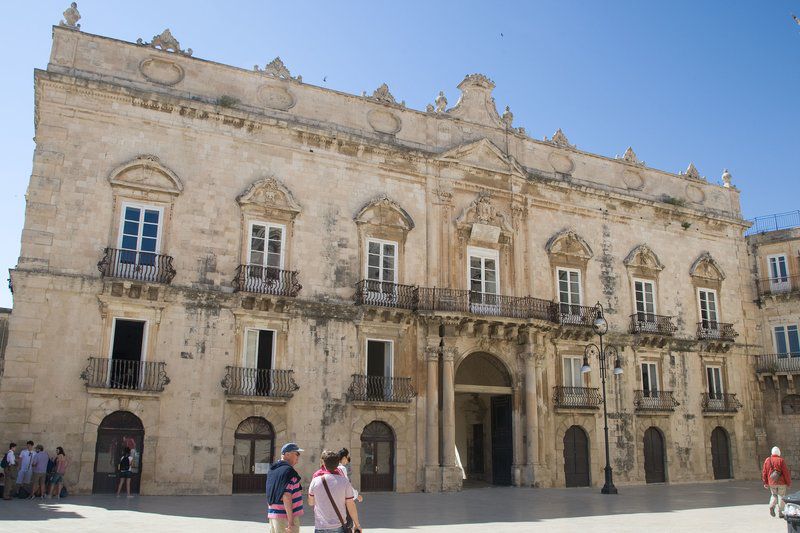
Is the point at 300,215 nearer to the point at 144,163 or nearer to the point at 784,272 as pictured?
the point at 144,163

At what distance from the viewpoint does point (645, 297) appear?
95.9 ft

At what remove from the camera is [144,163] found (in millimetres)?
20938

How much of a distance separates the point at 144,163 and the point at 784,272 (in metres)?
27.6

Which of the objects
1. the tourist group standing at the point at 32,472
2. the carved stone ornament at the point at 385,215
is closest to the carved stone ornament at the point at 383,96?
the carved stone ornament at the point at 385,215

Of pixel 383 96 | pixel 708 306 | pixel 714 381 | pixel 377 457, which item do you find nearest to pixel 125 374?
pixel 377 457

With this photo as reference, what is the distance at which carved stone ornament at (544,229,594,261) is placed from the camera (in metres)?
27.3

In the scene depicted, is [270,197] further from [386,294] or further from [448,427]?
[448,427]

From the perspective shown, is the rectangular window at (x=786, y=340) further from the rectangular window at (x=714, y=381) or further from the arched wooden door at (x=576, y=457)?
the arched wooden door at (x=576, y=457)

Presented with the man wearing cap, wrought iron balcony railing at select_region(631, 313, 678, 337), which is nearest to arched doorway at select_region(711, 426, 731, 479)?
wrought iron balcony railing at select_region(631, 313, 678, 337)

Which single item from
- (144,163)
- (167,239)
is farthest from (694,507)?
(144,163)

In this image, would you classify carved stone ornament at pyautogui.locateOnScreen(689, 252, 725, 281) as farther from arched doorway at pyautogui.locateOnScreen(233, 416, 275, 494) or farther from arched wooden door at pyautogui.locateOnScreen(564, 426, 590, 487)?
arched doorway at pyautogui.locateOnScreen(233, 416, 275, 494)

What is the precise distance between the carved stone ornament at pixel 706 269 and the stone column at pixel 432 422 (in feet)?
45.2

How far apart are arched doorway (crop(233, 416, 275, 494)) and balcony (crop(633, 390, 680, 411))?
47.3 feet

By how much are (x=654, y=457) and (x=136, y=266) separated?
2039 centimetres
